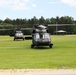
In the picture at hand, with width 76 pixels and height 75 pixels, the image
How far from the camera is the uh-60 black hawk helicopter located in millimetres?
35594

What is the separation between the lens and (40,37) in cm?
3659

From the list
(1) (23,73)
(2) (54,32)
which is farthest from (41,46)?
(2) (54,32)

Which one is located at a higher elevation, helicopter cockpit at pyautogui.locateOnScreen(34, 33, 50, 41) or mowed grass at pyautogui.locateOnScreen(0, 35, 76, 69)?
helicopter cockpit at pyautogui.locateOnScreen(34, 33, 50, 41)

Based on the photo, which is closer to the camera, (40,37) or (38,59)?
(38,59)

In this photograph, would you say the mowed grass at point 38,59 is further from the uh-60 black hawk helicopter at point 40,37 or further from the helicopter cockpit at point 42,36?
the helicopter cockpit at point 42,36

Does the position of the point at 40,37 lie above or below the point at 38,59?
above

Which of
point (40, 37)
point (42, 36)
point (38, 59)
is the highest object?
point (42, 36)

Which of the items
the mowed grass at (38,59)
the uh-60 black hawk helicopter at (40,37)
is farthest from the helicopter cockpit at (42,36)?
the mowed grass at (38,59)

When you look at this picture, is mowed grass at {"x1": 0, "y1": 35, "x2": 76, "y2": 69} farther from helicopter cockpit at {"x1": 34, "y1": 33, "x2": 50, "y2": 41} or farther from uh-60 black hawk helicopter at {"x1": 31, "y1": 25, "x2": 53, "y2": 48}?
helicopter cockpit at {"x1": 34, "y1": 33, "x2": 50, "y2": 41}

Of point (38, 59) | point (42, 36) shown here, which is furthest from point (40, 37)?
point (38, 59)

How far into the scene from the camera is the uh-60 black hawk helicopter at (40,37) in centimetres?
3559

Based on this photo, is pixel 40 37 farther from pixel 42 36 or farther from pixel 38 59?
pixel 38 59

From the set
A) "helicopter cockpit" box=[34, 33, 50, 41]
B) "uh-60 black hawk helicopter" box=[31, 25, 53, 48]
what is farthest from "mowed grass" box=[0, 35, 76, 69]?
"helicopter cockpit" box=[34, 33, 50, 41]

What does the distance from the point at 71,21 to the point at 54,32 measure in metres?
26.2
